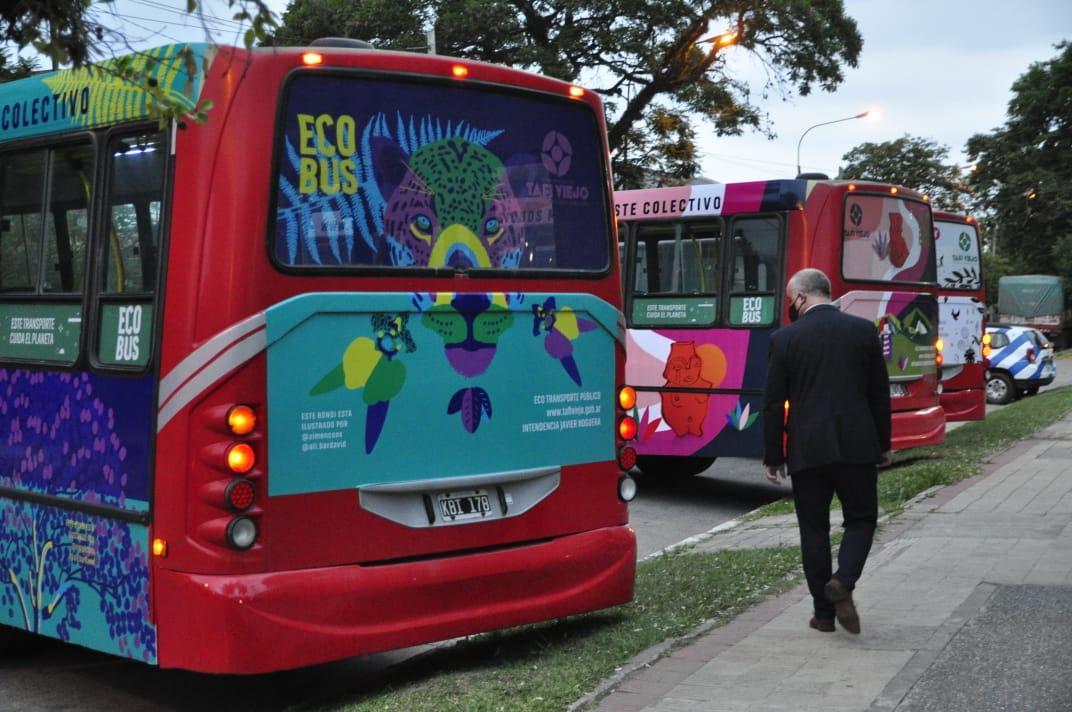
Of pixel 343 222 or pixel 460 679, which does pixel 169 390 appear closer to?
pixel 343 222

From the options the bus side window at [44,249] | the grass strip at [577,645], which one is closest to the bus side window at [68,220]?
the bus side window at [44,249]

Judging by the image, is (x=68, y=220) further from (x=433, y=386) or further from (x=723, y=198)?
(x=723, y=198)

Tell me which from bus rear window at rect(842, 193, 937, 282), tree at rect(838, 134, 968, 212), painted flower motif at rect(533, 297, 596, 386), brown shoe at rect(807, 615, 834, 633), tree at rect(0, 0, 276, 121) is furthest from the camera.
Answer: tree at rect(838, 134, 968, 212)

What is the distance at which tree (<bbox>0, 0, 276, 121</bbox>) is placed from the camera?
4.61 m

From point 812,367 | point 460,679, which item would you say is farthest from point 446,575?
point 812,367

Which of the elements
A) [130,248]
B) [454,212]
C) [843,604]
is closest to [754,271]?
[843,604]

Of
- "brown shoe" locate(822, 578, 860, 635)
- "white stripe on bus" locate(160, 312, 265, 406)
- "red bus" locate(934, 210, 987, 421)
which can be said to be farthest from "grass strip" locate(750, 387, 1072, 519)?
"white stripe on bus" locate(160, 312, 265, 406)

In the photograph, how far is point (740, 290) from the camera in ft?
43.3

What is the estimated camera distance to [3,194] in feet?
22.2

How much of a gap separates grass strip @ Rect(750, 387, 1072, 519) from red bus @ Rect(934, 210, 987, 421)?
0.45 metres

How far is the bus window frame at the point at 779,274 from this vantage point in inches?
509

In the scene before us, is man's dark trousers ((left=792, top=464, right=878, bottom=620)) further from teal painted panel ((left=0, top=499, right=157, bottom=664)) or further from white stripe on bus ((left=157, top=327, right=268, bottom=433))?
teal painted panel ((left=0, top=499, right=157, bottom=664))

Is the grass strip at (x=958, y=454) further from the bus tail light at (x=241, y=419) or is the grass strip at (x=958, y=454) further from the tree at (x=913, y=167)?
the tree at (x=913, y=167)

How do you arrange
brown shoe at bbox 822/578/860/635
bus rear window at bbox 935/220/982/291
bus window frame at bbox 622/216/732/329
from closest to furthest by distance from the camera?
1. brown shoe at bbox 822/578/860/635
2. bus window frame at bbox 622/216/732/329
3. bus rear window at bbox 935/220/982/291
